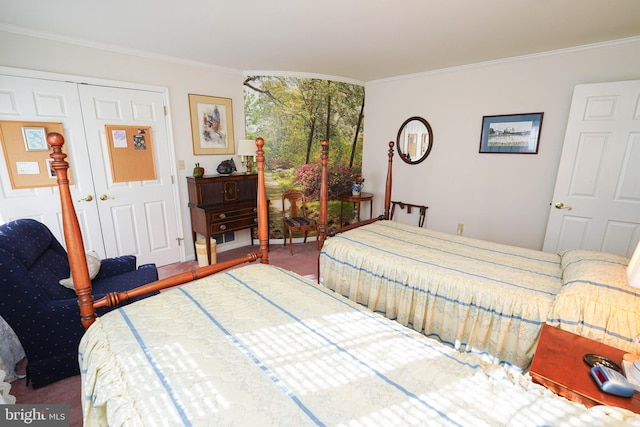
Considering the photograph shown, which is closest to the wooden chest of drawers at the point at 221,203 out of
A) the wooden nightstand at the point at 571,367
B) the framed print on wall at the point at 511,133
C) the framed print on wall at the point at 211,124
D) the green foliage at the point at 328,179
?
the framed print on wall at the point at 211,124

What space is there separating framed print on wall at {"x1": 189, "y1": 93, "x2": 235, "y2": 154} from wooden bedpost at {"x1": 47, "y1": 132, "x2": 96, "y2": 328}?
101 inches

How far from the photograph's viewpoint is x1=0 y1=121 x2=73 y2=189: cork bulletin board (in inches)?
99.3

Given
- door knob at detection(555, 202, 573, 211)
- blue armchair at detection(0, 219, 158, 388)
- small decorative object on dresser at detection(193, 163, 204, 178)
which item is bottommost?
blue armchair at detection(0, 219, 158, 388)

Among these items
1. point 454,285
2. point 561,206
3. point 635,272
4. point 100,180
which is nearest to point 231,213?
point 100,180

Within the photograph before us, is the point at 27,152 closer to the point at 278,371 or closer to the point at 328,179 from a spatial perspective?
the point at 278,371

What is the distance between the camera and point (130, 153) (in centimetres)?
319

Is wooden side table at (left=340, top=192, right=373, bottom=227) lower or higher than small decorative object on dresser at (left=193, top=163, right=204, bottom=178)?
lower

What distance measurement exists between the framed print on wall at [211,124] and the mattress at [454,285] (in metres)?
2.26

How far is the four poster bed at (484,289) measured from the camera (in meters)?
1.45

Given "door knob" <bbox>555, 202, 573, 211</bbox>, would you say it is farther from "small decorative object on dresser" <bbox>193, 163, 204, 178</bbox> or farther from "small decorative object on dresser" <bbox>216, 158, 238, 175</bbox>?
"small decorative object on dresser" <bbox>193, 163, 204, 178</bbox>

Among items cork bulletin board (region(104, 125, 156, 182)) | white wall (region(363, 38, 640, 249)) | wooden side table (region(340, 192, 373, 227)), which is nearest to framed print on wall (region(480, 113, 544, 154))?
white wall (region(363, 38, 640, 249))

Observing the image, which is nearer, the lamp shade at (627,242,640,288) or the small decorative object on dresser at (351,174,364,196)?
the lamp shade at (627,242,640,288)

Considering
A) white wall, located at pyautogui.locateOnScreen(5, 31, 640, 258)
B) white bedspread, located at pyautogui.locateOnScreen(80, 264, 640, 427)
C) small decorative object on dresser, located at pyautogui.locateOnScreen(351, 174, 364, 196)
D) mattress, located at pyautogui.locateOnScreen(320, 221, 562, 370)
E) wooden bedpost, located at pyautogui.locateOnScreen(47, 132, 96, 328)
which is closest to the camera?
white bedspread, located at pyautogui.locateOnScreen(80, 264, 640, 427)

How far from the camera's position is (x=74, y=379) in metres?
1.86
